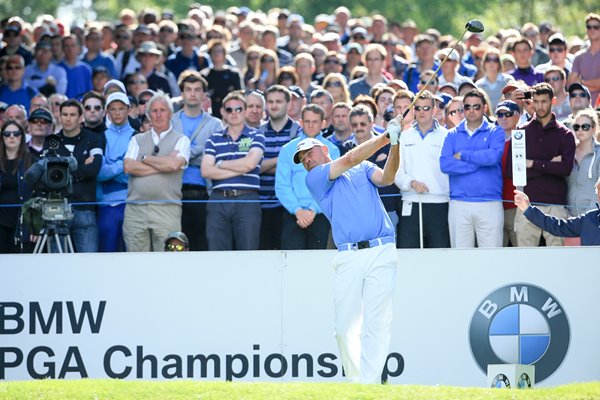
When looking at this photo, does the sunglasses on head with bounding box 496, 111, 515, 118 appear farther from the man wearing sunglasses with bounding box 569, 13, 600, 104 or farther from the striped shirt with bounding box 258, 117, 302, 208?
the man wearing sunglasses with bounding box 569, 13, 600, 104

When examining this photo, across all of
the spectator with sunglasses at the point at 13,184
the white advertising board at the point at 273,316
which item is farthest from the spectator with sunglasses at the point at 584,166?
the spectator with sunglasses at the point at 13,184

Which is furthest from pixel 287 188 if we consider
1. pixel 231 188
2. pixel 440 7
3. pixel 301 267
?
pixel 440 7

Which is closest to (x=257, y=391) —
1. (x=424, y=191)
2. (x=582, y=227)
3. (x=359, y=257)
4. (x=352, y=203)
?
(x=359, y=257)

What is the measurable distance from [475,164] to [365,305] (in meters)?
3.37

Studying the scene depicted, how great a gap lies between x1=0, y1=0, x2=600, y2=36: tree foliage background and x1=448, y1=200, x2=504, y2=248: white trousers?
2768 centimetres

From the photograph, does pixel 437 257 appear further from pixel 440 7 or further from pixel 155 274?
pixel 440 7

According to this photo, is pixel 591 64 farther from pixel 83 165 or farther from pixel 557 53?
pixel 83 165

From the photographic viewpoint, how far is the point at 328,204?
12.0 m

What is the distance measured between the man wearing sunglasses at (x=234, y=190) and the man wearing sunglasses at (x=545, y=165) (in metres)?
2.78

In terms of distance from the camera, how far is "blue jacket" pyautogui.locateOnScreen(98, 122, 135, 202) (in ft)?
51.6

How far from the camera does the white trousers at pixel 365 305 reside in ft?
38.2

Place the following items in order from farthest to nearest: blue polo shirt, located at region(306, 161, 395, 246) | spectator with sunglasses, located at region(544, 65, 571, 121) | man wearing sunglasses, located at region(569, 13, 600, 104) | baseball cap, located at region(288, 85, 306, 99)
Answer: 1. man wearing sunglasses, located at region(569, 13, 600, 104)
2. baseball cap, located at region(288, 85, 306, 99)
3. spectator with sunglasses, located at region(544, 65, 571, 121)
4. blue polo shirt, located at region(306, 161, 395, 246)

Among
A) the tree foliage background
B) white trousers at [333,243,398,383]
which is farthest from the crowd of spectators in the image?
the tree foliage background

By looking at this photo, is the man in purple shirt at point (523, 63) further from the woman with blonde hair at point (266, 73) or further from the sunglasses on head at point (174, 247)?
the sunglasses on head at point (174, 247)
